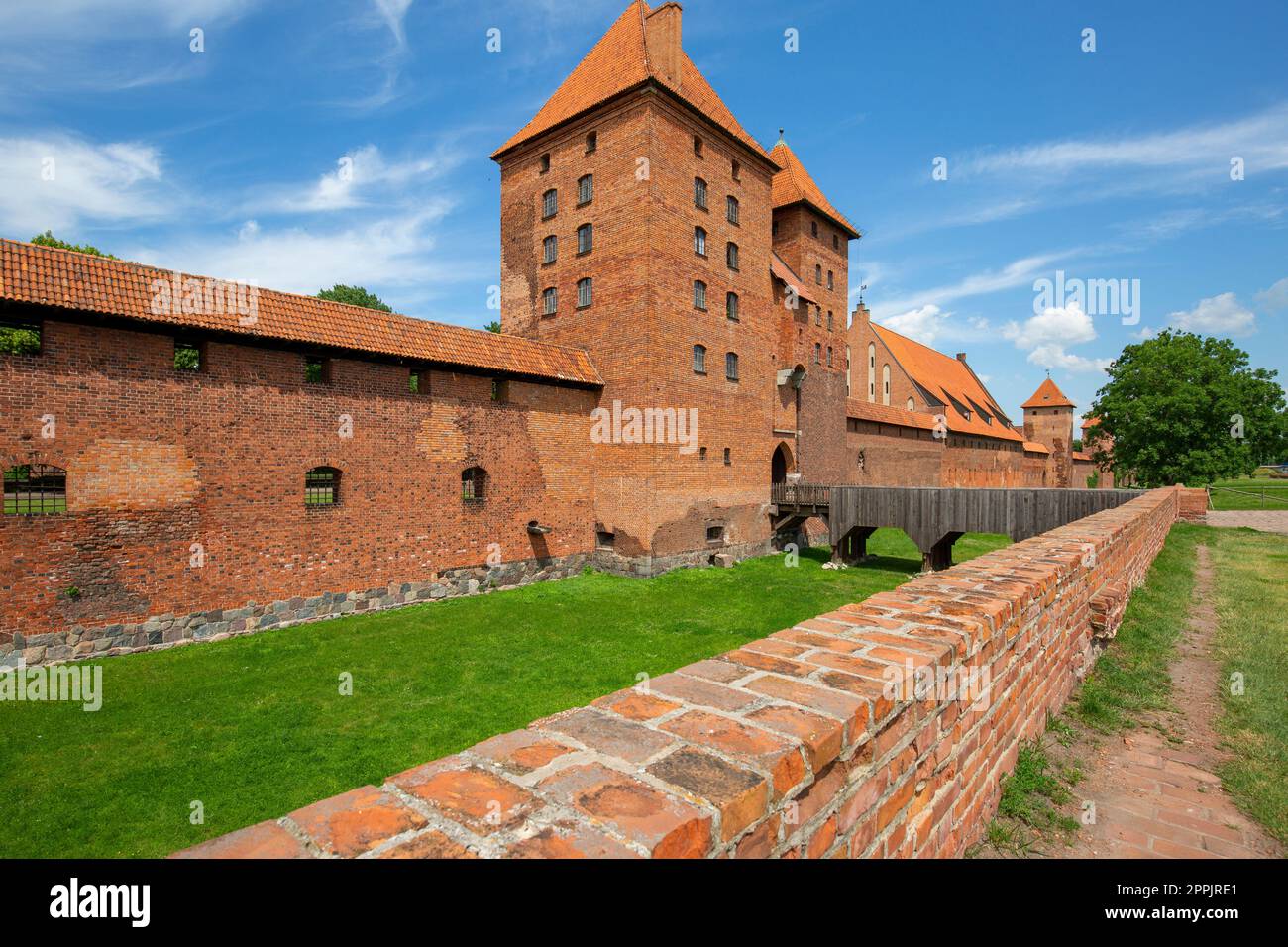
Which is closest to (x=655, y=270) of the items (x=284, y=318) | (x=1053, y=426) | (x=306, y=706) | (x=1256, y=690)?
(x=284, y=318)

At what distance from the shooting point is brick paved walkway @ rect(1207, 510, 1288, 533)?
25375 millimetres

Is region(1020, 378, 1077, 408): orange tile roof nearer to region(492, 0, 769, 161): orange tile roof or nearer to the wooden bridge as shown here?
the wooden bridge

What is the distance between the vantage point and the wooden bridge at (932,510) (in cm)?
1772

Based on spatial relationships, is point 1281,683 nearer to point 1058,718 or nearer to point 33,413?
point 1058,718

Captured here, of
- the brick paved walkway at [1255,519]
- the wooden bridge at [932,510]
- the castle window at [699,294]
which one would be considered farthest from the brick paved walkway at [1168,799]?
the brick paved walkway at [1255,519]

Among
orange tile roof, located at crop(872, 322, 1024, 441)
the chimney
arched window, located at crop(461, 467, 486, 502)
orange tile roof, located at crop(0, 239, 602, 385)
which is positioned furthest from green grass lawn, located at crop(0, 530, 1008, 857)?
orange tile roof, located at crop(872, 322, 1024, 441)

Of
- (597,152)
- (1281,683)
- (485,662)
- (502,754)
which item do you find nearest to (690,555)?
(485,662)

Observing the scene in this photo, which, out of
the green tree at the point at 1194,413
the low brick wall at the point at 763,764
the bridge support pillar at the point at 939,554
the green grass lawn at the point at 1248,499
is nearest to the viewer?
the low brick wall at the point at 763,764

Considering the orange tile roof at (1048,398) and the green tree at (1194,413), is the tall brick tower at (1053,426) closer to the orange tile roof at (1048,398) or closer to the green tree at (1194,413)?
the orange tile roof at (1048,398)

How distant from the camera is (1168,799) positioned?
4152mm

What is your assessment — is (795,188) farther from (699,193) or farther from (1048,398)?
(1048,398)

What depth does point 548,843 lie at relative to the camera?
142cm

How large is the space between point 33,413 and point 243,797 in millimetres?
7560

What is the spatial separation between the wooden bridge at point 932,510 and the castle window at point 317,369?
15.0m
